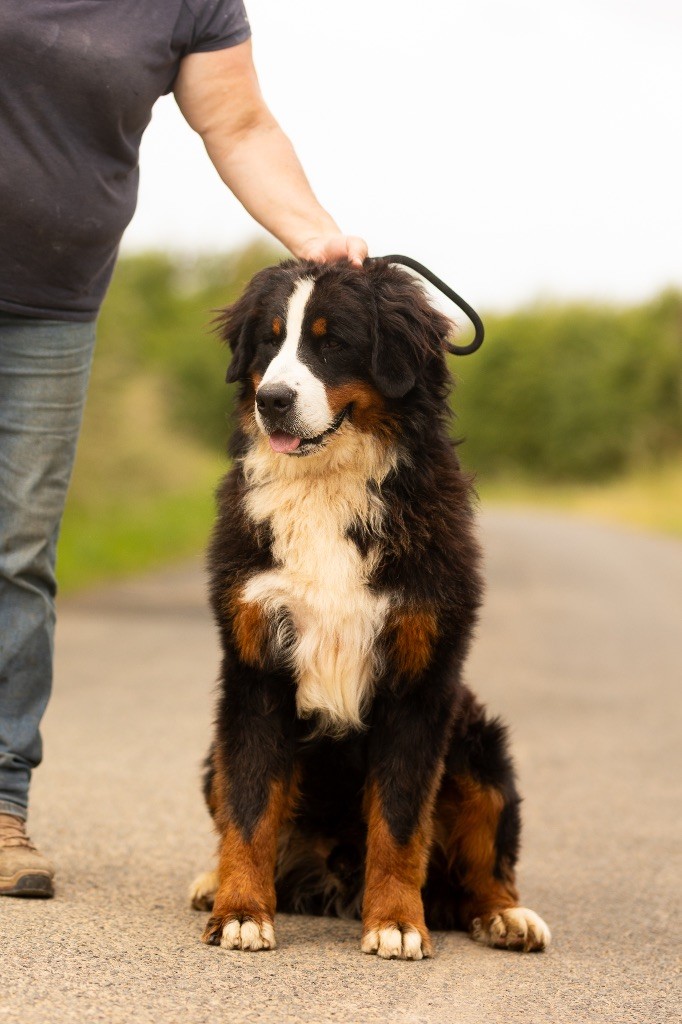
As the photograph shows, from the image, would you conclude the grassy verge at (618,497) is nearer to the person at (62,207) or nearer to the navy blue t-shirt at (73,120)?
the person at (62,207)

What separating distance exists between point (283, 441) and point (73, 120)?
1.08m

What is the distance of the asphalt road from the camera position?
3.03 metres

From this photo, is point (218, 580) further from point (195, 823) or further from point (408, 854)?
point (195, 823)

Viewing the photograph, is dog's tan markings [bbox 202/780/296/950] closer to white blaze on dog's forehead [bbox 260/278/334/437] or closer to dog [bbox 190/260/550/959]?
dog [bbox 190/260/550/959]

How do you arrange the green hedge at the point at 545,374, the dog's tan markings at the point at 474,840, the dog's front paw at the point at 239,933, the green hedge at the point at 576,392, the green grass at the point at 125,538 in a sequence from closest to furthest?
the dog's front paw at the point at 239,933 < the dog's tan markings at the point at 474,840 < the green grass at the point at 125,538 < the green hedge at the point at 545,374 < the green hedge at the point at 576,392

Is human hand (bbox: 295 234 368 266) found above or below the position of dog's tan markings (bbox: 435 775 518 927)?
above

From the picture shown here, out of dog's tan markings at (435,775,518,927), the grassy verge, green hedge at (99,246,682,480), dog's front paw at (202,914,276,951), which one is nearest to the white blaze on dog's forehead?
dog's tan markings at (435,775,518,927)

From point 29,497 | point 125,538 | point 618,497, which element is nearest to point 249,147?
point 29,497

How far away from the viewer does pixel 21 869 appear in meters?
3.77

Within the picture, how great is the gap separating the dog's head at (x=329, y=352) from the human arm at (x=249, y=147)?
0.23 m

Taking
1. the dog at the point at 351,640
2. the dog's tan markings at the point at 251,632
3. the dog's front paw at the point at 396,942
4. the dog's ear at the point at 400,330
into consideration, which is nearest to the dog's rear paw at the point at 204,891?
the dog at the point at 351,640

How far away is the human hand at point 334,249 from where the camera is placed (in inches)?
155

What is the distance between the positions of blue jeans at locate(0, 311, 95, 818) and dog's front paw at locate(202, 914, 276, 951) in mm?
891

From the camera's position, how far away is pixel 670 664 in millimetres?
10305
